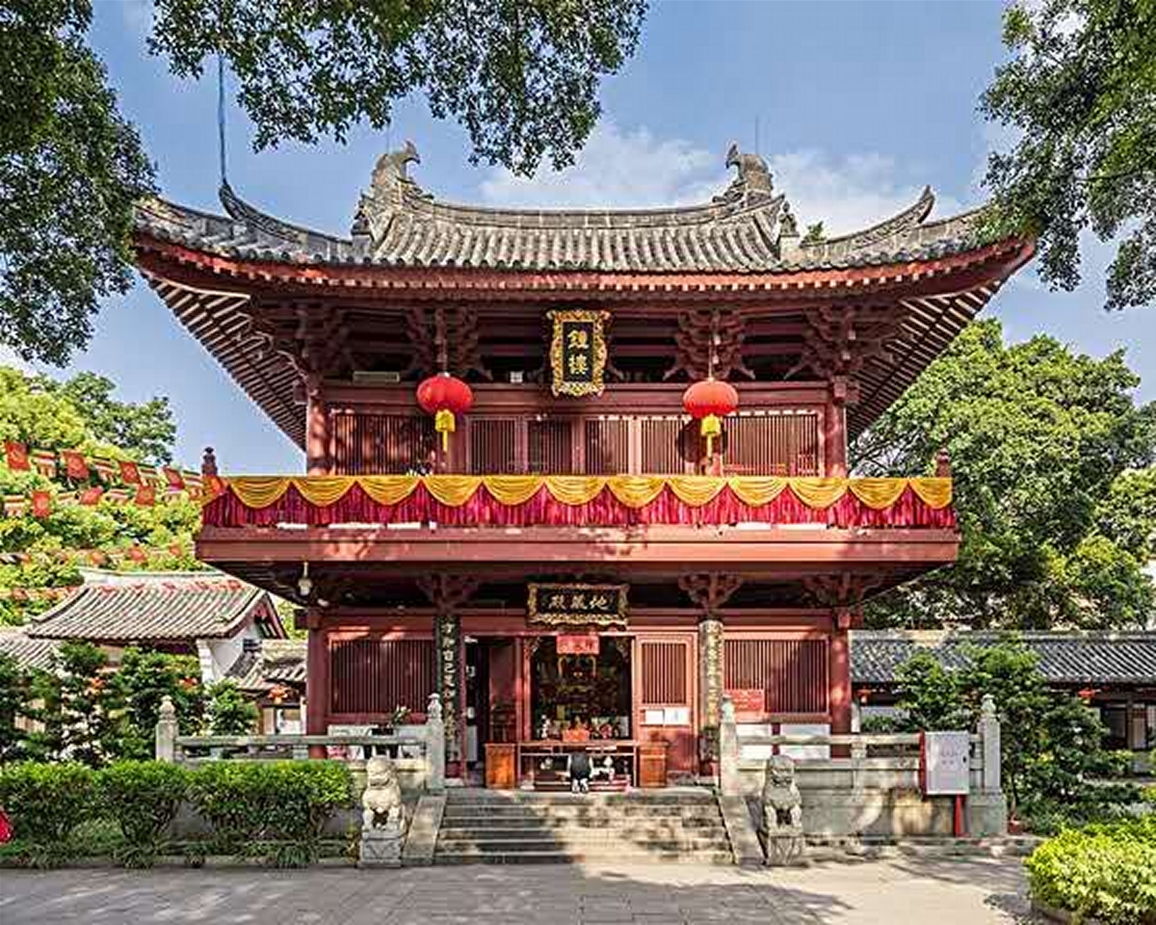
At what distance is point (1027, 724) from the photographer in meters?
18.7

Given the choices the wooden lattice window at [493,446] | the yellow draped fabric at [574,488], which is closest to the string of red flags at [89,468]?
the wooden lattice window at [493,446]

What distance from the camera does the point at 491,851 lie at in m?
15.7

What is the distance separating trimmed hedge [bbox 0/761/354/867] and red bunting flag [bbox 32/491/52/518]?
104 feet

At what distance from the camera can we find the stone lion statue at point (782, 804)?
15.4 meters

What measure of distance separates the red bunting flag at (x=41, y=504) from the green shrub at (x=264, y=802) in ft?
109

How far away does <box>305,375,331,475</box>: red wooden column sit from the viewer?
18875 mm

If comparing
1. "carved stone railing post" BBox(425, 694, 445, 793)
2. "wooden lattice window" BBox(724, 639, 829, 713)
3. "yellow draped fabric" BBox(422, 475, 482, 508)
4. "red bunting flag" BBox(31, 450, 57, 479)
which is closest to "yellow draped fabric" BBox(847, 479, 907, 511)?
"wooden lattice window" BBox(724, 639, 829, 713)

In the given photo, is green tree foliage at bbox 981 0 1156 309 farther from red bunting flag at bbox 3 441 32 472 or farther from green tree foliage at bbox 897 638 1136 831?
red bunting flag at bbox 3 441 32 472

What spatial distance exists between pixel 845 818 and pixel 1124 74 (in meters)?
11.0

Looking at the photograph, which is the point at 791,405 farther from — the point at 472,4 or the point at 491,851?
the point at 472,4

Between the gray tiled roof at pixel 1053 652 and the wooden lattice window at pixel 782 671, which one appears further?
the gray tiled roof at pixel 1053 652

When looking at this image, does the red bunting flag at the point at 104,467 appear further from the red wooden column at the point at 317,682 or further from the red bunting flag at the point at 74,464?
the red wooden column at the point at 317,682

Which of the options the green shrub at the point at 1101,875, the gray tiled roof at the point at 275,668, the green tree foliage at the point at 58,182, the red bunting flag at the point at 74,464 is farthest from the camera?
the red bunting flag at the point at 74,464

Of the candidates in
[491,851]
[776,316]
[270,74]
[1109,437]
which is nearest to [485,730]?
[491,851]
